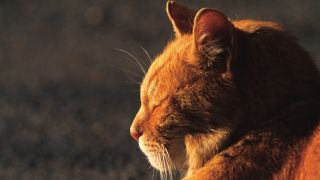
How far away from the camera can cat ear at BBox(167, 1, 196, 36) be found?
2975 millimetres

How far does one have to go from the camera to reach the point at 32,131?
213 inches

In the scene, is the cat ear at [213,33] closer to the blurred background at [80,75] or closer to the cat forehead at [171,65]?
the cat forehead at [171,65]

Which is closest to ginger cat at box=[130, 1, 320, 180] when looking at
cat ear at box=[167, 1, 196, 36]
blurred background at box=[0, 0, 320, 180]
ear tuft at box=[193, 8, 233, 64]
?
ear tuft at box=[193, 8, 233, 64]

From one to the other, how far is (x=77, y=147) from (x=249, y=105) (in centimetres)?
274

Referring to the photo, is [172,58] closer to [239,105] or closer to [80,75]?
[239,105]

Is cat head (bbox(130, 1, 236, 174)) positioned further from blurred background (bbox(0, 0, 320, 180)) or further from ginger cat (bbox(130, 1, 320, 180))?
blurred background (bbox(0, 0, 320, 180))

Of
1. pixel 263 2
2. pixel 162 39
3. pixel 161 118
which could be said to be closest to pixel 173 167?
pixel 161 118

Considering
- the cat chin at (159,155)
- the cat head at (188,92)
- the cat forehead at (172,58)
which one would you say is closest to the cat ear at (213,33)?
the cat head at (188,92)

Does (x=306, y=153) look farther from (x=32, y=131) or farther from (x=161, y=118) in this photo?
(x=32, y=131)

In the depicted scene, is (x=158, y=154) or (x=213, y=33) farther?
(x=158, y=154)

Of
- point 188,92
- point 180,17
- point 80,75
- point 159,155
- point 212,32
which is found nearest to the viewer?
point 212,32

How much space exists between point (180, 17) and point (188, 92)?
0.50m

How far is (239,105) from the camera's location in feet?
8.33

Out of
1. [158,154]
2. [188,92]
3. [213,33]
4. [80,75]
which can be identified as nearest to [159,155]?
[158,154]
